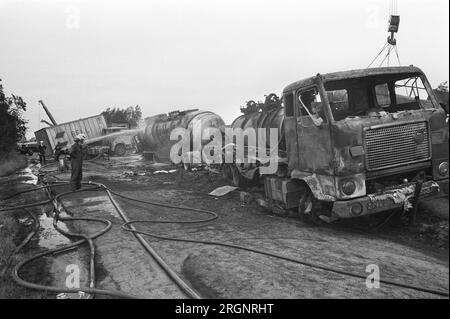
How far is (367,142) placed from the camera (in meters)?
5.82

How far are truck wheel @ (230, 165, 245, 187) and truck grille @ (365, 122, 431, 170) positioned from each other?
17.6 feet

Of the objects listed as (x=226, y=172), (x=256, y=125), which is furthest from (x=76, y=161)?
(x=256, y=125)

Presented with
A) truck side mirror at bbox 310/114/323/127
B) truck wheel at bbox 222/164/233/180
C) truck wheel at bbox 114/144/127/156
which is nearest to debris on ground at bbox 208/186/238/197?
truck wheel at bbox 222/164/233/180

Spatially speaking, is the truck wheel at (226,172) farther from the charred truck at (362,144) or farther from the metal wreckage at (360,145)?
the charred truck at (362,144)

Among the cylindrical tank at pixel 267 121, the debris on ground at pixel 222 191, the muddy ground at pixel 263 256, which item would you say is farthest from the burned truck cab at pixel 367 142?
the debris on ground at pixel 222 191

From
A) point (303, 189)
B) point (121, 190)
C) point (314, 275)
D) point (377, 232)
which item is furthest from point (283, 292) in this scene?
point (121, 190)

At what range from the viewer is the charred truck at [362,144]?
19.0 feet

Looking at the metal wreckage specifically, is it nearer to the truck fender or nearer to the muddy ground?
the truck fender

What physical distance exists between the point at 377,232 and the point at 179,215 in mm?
4037

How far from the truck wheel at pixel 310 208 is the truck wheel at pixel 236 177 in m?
3.84

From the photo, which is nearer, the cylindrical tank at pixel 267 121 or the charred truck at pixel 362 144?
the charred truck at pixel 362 144

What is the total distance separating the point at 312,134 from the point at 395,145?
4.47ft

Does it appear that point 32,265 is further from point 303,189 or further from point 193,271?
point 303,189

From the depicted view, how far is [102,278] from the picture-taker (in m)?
4.48
